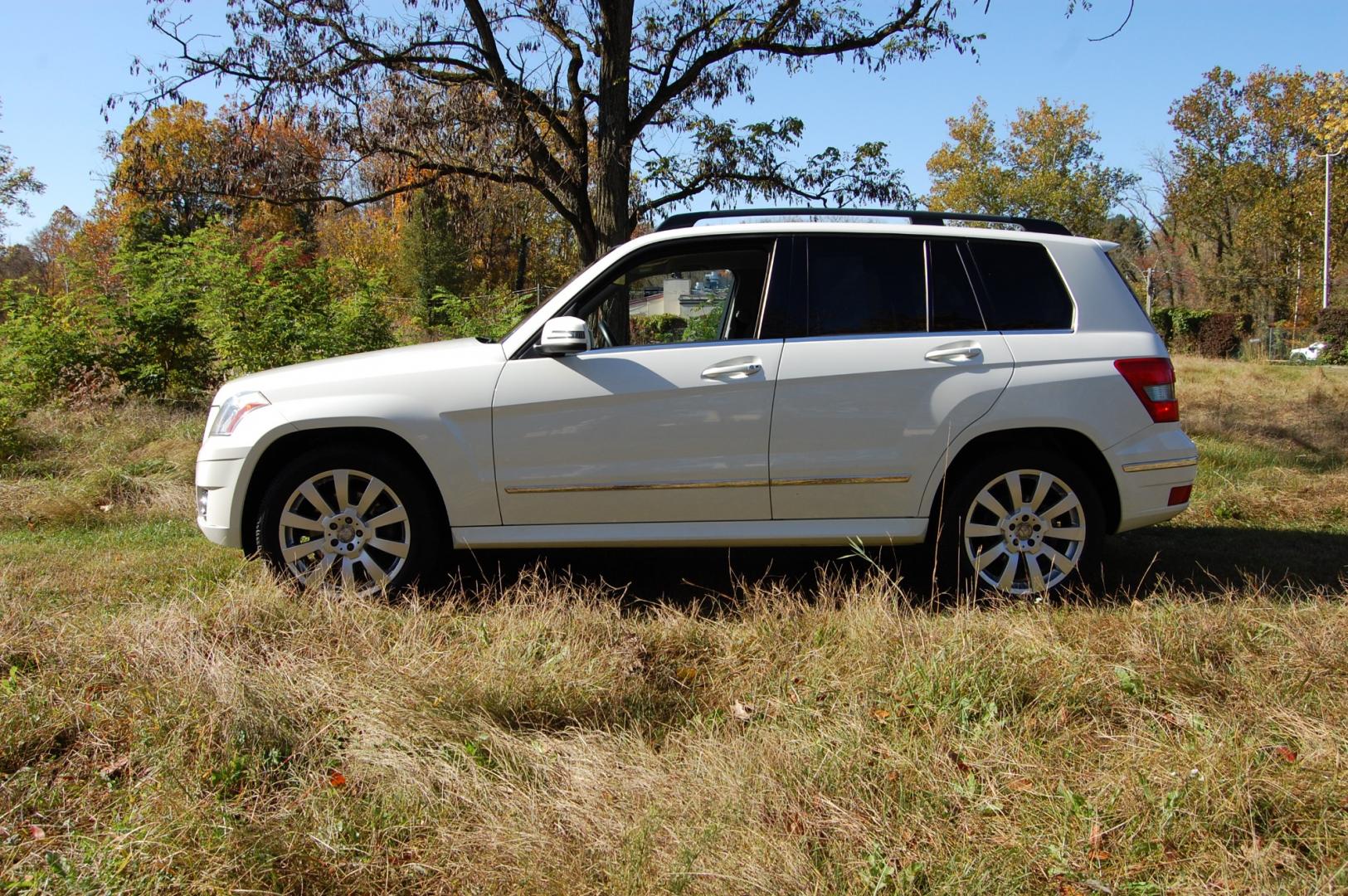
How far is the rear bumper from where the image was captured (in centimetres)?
466

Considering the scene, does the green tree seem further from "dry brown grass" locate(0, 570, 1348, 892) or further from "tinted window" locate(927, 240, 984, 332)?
"dry brown grass" locate(0, 570, 1348, 892)

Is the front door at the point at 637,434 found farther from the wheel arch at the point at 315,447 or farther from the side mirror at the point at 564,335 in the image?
the wheel arch at the point at 315,447

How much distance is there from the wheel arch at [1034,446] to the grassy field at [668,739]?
39 cm

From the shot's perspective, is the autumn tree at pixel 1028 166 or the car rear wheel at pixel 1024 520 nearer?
the car rear wheel at pixel 1024 520

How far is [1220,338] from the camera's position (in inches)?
1201

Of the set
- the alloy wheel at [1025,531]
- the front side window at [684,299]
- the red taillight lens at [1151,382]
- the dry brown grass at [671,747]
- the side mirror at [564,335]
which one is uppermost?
the front side window at [684,299]

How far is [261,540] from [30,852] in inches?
82.6

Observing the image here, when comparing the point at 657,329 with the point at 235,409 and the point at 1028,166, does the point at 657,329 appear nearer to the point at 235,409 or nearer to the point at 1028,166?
the point at 235,409

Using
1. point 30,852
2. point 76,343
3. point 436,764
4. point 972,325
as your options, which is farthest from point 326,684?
point 76,343

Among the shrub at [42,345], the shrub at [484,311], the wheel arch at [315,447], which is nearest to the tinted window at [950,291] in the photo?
the wheel arch at [315,447]

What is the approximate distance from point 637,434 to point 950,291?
A: 1.68 metres

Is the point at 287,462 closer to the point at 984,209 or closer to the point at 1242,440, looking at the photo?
the point at 1242,440

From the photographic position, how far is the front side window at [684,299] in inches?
192

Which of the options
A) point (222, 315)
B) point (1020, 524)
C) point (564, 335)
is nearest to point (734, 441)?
point (564, 335)
